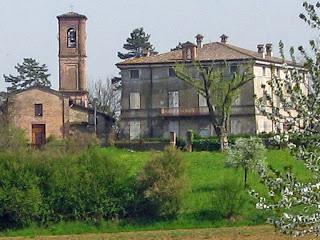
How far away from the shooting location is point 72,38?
8850 centimetres

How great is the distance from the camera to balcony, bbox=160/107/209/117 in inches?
3049

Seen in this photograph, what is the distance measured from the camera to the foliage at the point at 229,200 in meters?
44.0

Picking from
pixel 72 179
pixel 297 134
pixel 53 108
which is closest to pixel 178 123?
pixel 53 108

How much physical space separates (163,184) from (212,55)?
120ft

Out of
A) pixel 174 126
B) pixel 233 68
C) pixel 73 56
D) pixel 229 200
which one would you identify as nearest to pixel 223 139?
pixel 174 126

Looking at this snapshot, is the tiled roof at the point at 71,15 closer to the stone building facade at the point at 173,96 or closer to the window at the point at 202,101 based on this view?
the stone building facade at the point at 173,96

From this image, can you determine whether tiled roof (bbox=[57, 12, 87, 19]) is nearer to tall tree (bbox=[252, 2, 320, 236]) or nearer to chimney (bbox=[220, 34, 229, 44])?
chimney (bbox=[220, 34, 229, 44])

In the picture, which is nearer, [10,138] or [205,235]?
[205,235]

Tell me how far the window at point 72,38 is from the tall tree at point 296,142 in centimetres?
7786

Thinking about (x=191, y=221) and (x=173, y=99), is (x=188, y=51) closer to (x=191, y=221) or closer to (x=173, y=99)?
(x=173, y=99)

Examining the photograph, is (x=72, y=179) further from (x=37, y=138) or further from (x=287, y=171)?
(x=287, y=171)

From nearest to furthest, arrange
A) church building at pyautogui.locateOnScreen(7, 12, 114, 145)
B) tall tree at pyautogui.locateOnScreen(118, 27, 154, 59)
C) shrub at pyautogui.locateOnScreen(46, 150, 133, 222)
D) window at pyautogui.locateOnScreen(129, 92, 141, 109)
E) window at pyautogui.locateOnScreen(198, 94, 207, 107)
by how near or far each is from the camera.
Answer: shrub at pyautogui.locateOnScreen(46, 150, 133, 222), church building at pyautogui.locateOnScreen(7, 12, 114, 145), window at pyautogui.locateOnScreen(198, 94, 207, 107), window at pyautogui.locateOnScreen(129, 92, 141, 109), tall tree at pyautogui.locateOnScreen(118, 27, 154, 59)

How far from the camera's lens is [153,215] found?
4522 cm

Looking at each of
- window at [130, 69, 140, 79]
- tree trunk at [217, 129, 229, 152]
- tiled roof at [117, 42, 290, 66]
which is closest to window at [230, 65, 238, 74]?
tiled roof at [117, 42, 290, 66]
